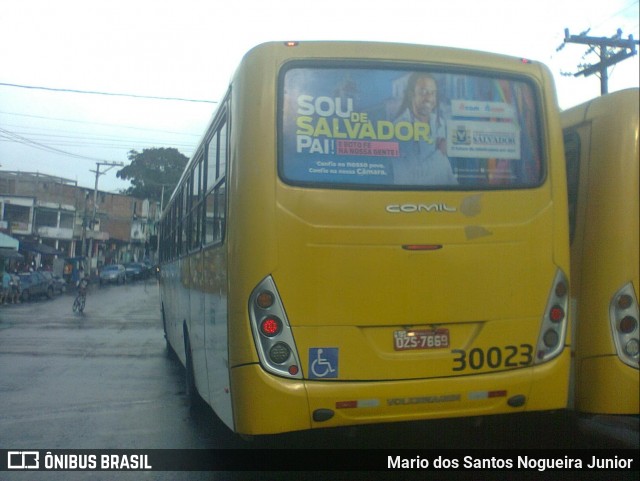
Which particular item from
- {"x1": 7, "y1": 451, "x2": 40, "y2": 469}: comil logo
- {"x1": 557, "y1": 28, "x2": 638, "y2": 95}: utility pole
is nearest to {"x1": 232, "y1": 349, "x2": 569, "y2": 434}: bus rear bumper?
{"x1": 7, "y1": 451, "x2": 40, "y2": 469}: comil logo

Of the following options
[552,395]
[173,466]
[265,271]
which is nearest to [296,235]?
[265,271]

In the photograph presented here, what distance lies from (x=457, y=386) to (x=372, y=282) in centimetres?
90

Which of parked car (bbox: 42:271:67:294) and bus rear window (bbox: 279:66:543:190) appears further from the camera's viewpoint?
parked car (bbox: 42:271:67:294)

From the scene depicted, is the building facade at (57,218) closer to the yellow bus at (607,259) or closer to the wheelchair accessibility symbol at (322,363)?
the yellow bus at (607,259)

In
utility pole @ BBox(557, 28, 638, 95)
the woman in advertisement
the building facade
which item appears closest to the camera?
the woman in advertisement

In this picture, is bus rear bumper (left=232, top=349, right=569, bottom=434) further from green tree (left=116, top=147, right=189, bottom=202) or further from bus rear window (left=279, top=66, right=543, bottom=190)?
green tree (left=116, top=147, right=189, bottom=202)

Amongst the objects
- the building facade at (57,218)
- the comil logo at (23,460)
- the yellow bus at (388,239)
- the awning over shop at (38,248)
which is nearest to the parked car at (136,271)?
the building facade at (57,218)

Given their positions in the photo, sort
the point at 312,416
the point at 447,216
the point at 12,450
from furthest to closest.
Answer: the point at 12,450 → the point at 447,216 → the point at 312,416

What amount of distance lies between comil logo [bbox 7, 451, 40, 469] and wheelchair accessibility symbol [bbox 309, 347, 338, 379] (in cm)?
288

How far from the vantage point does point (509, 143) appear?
5207 mm

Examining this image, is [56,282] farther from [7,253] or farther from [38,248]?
[38,248]

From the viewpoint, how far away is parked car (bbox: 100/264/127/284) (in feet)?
180

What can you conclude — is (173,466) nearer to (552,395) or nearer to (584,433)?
(552,395)

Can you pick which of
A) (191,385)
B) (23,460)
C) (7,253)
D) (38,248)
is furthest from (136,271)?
(23,460)
